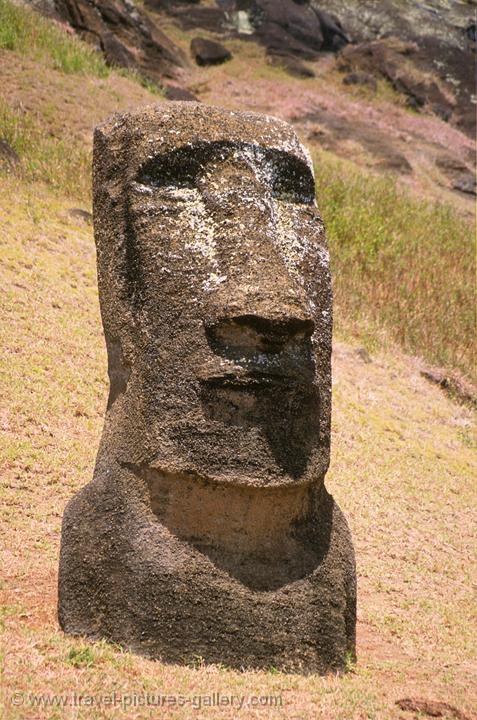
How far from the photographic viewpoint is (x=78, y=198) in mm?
10891

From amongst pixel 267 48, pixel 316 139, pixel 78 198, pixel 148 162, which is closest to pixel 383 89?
pixel 267 48

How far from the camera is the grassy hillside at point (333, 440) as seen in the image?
346 centimetres

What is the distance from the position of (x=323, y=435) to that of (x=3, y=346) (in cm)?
373

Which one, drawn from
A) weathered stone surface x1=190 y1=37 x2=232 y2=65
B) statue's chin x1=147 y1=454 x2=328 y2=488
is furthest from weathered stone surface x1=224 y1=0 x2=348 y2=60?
statue's chin x1=147 y1=454 x2=328 y2=488

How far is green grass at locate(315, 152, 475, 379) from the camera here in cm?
1080

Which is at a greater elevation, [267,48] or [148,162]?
[148,162]

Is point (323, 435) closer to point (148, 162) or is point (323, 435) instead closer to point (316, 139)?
point (148, 162)

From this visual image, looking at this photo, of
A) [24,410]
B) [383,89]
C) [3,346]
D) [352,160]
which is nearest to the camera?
[24,410]

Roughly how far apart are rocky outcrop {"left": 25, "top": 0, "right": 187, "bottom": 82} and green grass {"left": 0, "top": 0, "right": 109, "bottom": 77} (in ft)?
6.12

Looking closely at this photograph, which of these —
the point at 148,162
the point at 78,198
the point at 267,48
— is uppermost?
the point at 148,162

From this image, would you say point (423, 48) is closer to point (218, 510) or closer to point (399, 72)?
point (399, 72)

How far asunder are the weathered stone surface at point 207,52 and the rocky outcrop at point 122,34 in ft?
1.76

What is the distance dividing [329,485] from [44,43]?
38.2ft

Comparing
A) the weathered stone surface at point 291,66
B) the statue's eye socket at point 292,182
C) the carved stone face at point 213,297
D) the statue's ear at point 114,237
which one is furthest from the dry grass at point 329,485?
the weathered stone surface at point 291,66
